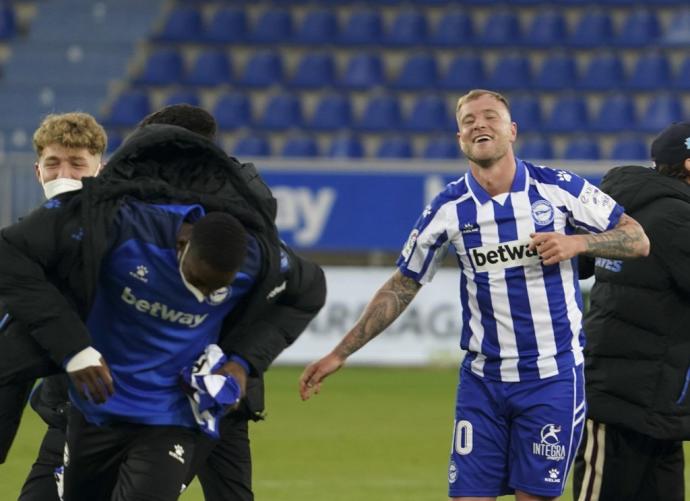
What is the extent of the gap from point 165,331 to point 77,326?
34cm

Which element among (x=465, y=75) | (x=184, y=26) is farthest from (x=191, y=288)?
(x=184, y=26)

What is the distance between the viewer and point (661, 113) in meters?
18.7

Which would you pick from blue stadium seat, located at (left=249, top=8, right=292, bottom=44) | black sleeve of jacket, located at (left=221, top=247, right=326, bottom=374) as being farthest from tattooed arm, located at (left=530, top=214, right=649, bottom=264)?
blue stadium seat, located at (left=249, top=8, right=292, bottom=44)

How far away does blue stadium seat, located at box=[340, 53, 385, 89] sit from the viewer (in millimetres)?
19359

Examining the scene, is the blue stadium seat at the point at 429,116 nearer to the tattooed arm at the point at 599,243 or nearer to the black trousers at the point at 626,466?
the black trousers at the point at 626,466

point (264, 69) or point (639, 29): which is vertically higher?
point (639, 29)

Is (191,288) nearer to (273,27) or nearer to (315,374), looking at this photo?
(315,374)

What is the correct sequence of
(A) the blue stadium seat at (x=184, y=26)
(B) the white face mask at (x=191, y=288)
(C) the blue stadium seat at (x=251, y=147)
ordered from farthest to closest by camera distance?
(A) the blue stadium seat at (x=184, y=26) → (C) the blue stadium seat at (x=251, y=147) → (B) the white face mask at (x=191, y=288)

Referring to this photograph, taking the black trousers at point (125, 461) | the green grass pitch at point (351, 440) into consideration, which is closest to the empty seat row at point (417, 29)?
the green grass pitch at point (351, 440)

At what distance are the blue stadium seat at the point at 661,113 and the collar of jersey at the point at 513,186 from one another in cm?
1317

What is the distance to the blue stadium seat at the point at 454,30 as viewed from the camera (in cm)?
1970

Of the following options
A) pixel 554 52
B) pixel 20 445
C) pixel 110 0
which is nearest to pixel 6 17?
pixel 110 0

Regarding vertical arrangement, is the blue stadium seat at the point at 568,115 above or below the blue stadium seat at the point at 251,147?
above

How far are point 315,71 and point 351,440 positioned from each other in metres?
9.66
